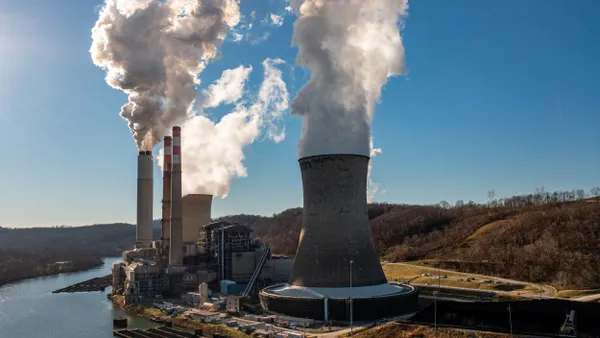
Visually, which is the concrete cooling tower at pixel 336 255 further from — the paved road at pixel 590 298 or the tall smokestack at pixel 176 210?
the tall smokestack at pixel 176 210

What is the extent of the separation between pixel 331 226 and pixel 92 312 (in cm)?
2561

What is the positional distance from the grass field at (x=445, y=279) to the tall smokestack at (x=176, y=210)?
20.4m

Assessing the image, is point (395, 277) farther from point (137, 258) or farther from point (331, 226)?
point (137, 258)

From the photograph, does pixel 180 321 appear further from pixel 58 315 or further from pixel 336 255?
pixel 58 315

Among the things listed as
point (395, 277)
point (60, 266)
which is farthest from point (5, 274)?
point (395, 277)

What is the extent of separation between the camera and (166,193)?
5353cm

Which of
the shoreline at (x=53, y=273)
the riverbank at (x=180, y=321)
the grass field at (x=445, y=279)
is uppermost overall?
the grass field at (x=445, y=279)

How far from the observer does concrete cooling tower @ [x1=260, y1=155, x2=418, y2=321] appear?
2920 cm

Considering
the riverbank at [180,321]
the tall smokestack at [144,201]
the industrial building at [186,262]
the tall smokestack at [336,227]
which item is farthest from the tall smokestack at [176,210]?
the tall smokestack at [336,227]

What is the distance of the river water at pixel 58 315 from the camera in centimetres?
3576

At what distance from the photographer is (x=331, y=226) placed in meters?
29.9

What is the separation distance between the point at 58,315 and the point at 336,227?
2742 cm

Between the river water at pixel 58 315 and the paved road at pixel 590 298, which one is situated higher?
the paved road at pixel 590 298

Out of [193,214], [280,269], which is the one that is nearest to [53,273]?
[193,214]
